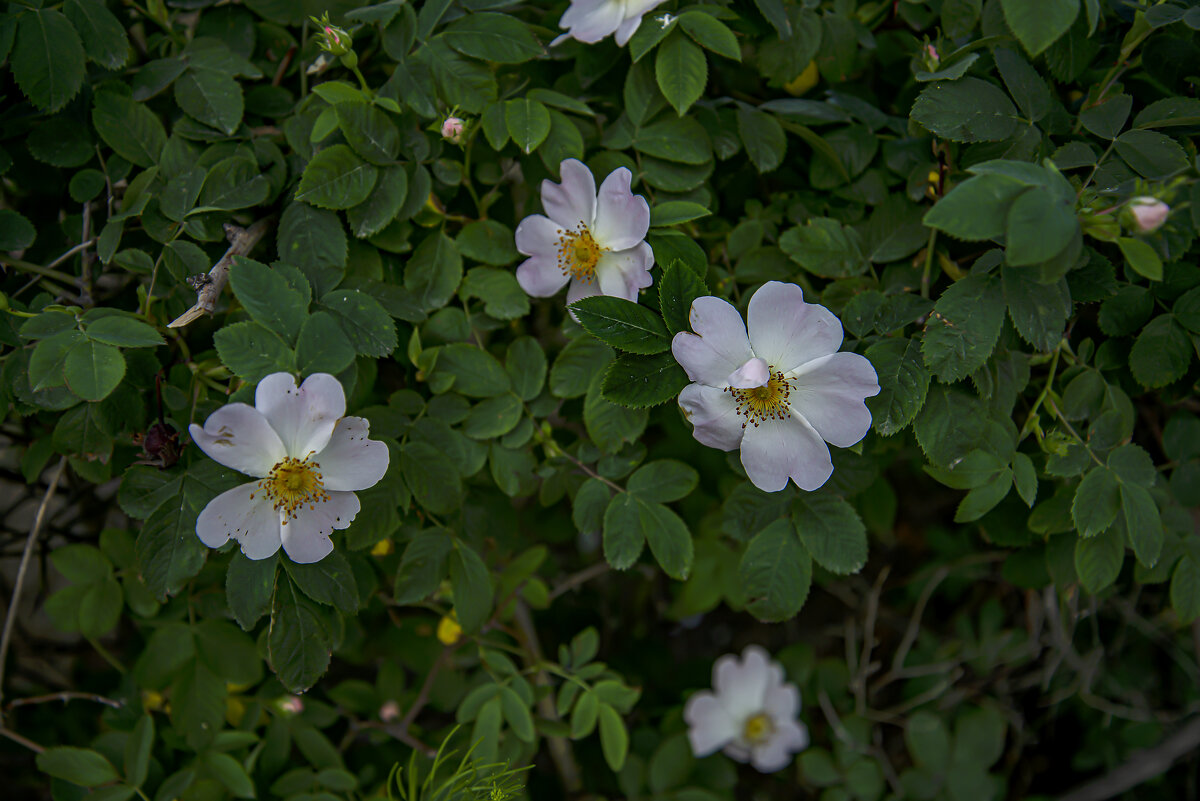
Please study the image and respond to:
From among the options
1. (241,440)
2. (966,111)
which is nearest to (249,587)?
(241,440)

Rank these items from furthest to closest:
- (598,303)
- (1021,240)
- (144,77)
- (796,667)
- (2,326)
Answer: (796,667)
(144,77)
(2,326)
(598,303)
(1021,240)

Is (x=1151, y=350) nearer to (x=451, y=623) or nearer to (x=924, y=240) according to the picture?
(x=924, y=240)

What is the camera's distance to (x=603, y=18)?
3.61 feet

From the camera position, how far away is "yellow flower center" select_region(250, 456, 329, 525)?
38.0 inches

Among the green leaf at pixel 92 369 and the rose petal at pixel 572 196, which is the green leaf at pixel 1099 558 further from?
the green leaf at pixel 92 369

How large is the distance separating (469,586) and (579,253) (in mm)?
559

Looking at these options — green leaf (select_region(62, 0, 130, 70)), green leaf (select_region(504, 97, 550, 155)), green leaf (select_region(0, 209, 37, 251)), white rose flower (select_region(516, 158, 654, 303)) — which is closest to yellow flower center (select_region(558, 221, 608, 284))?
white rose flower (select_region(516, 158, 654, 303))

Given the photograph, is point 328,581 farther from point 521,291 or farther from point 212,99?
point 212,99

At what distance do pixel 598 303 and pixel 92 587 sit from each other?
107 cm

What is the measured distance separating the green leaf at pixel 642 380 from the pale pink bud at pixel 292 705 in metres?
0.94

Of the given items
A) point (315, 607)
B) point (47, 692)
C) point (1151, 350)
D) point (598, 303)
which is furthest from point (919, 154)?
point (47, 692)

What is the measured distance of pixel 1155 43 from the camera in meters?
1.10

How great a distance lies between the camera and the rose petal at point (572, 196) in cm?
110

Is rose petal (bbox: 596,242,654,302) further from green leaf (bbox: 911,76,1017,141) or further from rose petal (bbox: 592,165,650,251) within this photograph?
green leaf (bbox: 911,76,1017,141)
